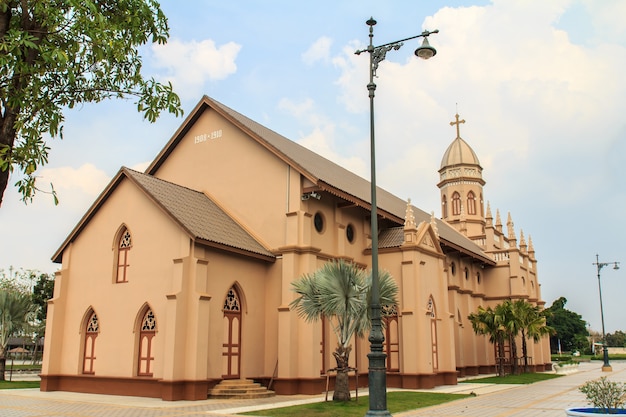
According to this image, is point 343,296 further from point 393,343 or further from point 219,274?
point 393,343

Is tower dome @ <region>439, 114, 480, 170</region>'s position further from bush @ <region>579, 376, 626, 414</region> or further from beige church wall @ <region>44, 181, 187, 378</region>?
bush @ <region>579, 376, 626, 414</region>

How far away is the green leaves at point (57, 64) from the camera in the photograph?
1068 cm

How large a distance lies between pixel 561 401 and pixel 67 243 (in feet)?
69.3

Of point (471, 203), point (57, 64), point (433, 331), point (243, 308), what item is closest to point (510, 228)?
point (471, 203)

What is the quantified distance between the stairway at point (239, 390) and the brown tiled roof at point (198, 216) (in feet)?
17.1

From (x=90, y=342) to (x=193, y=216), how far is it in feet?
22.1

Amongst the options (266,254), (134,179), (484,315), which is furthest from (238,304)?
(484,315)

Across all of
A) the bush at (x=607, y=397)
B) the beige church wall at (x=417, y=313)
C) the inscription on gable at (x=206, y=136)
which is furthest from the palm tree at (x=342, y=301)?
the inscription on gable at (x=206, y=136)

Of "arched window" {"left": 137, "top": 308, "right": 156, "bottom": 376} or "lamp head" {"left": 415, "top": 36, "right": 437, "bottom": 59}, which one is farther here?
"arched window" {"left": 137, "top": 308, "right": 156, "bottom": 376}

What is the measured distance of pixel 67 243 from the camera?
26.6 m

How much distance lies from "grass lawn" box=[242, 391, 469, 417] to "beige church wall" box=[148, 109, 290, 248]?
8241 millimetres

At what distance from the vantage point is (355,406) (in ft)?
62.6

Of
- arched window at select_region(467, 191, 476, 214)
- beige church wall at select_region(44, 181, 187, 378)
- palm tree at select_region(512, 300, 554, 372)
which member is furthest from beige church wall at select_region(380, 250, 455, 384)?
arched window at select_region(467, 191, 476, 214)

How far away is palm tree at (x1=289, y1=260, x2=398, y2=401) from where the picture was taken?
65.8 feet
